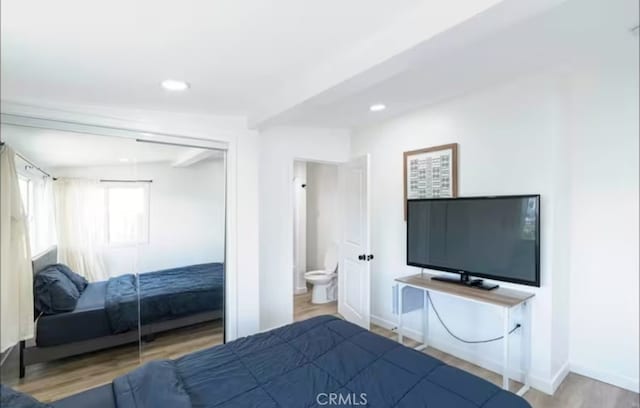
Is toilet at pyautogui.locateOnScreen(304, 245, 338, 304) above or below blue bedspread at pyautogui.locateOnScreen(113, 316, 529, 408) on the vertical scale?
below

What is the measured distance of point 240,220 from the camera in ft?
9.42

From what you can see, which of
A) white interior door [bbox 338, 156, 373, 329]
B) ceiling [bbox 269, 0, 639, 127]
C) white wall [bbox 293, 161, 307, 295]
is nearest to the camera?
ceiling [bbox 269, 0, 639, 127]

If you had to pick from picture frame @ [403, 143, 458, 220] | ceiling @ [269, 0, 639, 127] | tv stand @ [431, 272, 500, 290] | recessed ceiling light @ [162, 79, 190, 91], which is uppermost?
ceiling @ [269, 0, 639, 127]

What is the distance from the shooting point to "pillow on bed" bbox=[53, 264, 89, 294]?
7.30 feet

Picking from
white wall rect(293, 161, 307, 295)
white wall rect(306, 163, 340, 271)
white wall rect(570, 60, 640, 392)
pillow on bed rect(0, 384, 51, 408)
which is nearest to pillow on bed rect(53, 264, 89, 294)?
pillow on bed rect(0, 384, 51, 408)

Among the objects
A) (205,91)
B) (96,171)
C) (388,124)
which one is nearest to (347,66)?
(205,91)

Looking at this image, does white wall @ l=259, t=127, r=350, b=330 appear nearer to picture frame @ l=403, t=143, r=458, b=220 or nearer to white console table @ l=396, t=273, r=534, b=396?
picture frame @ l=403, t=143, r=458, b=220

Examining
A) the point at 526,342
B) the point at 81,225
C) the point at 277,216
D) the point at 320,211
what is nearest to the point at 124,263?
the point at 81,225

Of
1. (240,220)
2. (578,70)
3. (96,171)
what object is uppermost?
(578,70)

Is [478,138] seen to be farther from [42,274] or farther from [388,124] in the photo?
[42,274]

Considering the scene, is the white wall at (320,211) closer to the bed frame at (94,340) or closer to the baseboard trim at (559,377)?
the bed frame at (94,340)

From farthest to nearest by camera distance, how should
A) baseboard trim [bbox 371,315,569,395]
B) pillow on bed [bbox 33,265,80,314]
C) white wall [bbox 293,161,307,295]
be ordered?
white wall [bbox 293,161,307,295] → baseboard trim [bbox 371,315,569,395] → pillow on bed [bbox 33,265,80,314]

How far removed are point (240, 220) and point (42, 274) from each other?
138 centimetres

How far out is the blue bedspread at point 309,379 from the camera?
1.32 m
